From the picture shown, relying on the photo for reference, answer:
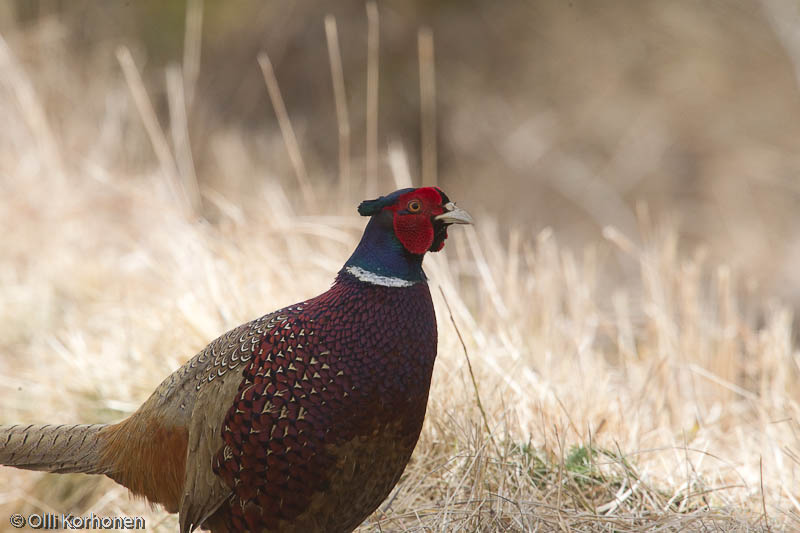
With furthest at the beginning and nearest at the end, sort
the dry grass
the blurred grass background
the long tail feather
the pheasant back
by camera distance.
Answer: the blurred grass background, the dry grass, the long tail feather, the pheasant back

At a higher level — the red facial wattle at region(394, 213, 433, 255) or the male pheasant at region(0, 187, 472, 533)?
the red facial wattle at region(394, 213, 433, 255)

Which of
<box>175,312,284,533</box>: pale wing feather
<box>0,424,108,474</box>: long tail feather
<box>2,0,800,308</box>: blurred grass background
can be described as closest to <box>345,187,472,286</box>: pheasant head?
<box>175,312,284,533</box>: pale wing feather

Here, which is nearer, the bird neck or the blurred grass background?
the bird neck

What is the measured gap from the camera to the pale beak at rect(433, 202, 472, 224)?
2.16 m

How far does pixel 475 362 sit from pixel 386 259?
1.21 m

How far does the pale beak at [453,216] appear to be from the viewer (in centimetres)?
216

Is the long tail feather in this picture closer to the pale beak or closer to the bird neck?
Result: the bird neck

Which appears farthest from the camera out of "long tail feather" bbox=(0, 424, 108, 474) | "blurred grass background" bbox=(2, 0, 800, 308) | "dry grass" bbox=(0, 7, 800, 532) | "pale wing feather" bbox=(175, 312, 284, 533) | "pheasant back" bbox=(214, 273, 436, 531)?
"blurred grass background" bbox=(2, 0, 800, 308)

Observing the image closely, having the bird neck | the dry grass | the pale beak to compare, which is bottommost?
the dry grass

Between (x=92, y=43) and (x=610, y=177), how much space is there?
6157mm

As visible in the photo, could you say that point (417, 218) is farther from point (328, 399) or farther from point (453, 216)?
point (328, 399)

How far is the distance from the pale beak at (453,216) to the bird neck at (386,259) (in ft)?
0.40

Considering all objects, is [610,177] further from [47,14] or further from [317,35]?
[47,14]

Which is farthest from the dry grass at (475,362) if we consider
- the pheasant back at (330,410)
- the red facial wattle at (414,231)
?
the red facial wattle at (414,231)
